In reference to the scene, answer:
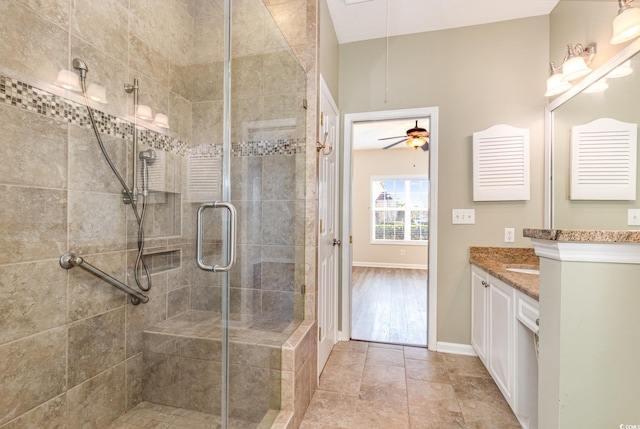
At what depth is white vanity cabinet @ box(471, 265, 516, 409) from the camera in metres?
1.66

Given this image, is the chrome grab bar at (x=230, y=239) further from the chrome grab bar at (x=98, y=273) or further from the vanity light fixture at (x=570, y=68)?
the vanity light fixture at (x=570, y=68)

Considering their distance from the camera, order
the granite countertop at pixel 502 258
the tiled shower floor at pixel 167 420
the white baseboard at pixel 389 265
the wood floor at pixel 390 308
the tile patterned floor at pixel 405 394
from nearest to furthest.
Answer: the tiled shower floor at pixel 167 420 → the tile patterned floor at pixel 405 394 → the granite countertop at pixel 502 258 → the wood floor at pixel 390 308 → the white baseboard at pixel 389 265

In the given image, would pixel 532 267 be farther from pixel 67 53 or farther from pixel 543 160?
pixel 67 53

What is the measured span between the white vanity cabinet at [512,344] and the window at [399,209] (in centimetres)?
433

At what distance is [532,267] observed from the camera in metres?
2.14

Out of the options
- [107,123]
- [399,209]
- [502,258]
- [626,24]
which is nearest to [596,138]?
[626,24]

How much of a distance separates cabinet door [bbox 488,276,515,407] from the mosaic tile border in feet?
5.37

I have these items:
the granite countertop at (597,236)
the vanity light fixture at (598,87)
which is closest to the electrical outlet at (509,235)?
the vanity light fixture at (598,87)

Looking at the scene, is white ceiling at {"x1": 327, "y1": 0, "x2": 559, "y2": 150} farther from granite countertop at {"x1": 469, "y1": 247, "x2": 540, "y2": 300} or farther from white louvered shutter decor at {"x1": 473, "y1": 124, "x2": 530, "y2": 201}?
granite countertop at {"x1": 469, "y1": 247, "x2": 540, "y2": 300}

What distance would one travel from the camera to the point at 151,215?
5.18ft

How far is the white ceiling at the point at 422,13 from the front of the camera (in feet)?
7.32

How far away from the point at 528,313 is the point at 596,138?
1.29 metres

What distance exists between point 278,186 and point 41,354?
1.38 metres

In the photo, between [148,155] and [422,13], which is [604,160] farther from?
[148,155]
